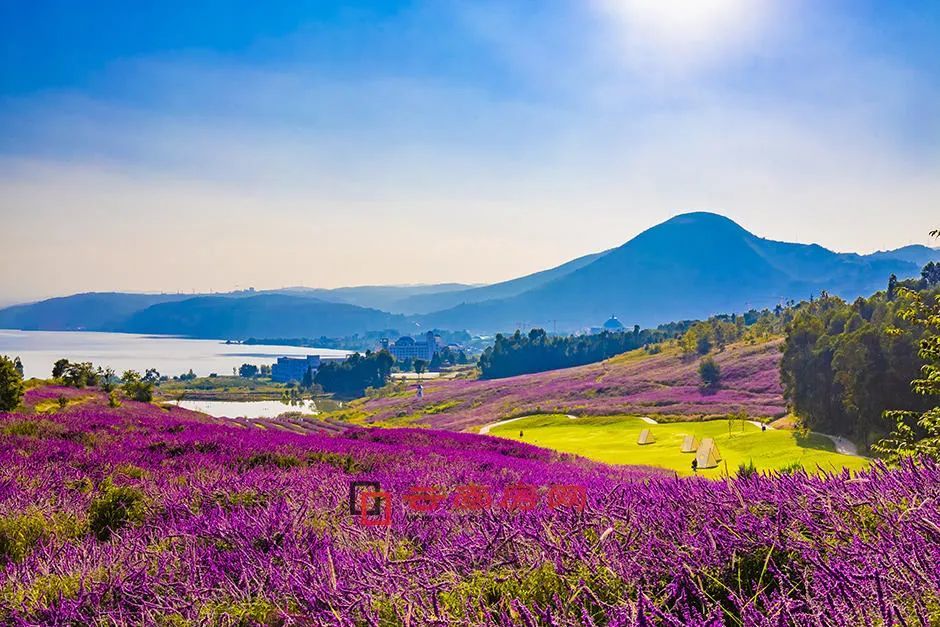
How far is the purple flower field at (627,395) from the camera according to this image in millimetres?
54312

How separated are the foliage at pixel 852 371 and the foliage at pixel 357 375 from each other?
4186 inches

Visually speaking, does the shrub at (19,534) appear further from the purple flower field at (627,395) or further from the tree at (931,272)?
the tree at (931,272)

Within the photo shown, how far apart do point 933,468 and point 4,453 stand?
965 cm

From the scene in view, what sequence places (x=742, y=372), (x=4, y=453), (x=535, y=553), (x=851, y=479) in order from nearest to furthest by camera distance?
(x=535, y=553) → (x=851, y=479) → (x=4, y=453) → (x=742, y=372)

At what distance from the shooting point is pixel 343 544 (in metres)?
3.41

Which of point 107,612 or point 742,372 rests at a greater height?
point 107,612

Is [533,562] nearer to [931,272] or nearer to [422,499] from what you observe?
[422,499]

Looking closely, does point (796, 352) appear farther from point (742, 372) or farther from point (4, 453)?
point (4, 453)

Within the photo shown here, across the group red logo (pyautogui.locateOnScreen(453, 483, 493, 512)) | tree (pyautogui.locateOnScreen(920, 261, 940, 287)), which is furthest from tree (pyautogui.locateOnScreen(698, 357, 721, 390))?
tree (pyautogui.locateOnScreen(920, 261, 940, 287))

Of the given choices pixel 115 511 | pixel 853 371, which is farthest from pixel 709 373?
pixel 115 511

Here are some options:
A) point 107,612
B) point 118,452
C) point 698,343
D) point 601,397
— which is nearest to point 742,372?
point 601,397

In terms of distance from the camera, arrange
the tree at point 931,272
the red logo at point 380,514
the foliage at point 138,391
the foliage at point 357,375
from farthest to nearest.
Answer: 1. the foliage at point 357,375
2. the tree at point 931,272
3. the foliage at point 138,391
4. the red logo at point 380,514

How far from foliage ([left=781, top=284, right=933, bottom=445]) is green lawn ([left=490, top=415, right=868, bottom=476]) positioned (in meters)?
2.71
